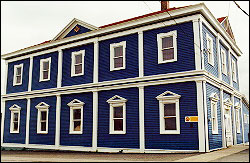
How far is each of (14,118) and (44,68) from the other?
531 centimetres

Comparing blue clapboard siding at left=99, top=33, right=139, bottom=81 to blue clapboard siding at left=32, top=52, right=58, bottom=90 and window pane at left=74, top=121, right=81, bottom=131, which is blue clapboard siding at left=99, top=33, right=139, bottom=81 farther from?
blue clapboard siding at left=32, top=52, right=58, bottom=90

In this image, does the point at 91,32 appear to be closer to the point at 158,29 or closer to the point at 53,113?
the point at 158,29

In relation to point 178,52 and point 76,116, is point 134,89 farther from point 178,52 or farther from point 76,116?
point 76,116

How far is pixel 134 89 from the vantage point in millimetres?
18891

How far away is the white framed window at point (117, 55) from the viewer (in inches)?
785

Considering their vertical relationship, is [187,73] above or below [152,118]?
above

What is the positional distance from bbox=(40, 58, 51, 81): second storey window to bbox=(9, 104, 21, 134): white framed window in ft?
11.7

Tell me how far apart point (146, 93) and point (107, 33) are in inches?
219

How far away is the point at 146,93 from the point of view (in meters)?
18.3

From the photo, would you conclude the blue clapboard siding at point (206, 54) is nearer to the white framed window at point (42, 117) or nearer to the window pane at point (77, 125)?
the window pane at point (77, 125)

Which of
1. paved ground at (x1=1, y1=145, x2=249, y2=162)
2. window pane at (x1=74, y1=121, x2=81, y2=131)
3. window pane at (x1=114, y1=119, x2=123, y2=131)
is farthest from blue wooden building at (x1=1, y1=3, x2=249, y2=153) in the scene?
paved ground at (x1=1, y1=145, x2=249, y2=162)

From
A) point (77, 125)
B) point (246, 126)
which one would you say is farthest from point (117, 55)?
point (246, 126)

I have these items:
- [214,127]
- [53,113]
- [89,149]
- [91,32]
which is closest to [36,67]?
[53,113]

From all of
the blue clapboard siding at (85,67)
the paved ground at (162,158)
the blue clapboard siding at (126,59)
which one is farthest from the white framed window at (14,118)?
the blue clapboard siding at (126,59)
